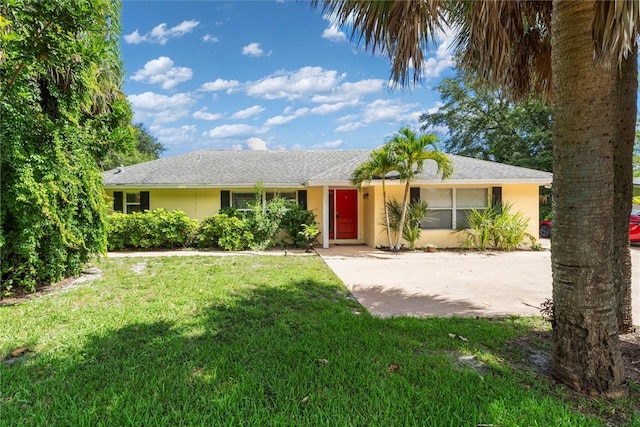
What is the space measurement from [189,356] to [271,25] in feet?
32.9

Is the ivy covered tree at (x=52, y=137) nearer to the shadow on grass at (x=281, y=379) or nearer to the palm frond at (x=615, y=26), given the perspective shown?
the shadow on grass at (x=281, y=379)

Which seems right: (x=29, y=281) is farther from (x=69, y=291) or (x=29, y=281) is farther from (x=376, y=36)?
(x=376, y=36)

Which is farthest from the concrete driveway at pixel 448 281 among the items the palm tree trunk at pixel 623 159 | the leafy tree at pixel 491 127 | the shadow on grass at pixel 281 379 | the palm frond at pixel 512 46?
the leafy tree at pixel 491 127

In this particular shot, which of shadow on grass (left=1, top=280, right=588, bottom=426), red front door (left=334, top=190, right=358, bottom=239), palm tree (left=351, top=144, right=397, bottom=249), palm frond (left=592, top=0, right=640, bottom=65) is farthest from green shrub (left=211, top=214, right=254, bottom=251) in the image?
palm frond (left=592, top=0, right=640, bottom=65)

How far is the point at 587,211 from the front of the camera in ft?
9.20

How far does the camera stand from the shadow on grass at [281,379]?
2.54m

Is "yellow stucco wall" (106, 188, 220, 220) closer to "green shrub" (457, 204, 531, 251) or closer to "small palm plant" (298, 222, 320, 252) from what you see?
"small palm plant" (298, 222, 320, 252)

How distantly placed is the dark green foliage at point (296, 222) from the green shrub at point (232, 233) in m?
1.46

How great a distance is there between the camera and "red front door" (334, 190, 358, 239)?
48.6 ft

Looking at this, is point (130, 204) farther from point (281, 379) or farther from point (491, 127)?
point (491, 127)

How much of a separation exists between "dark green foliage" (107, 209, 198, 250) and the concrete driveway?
5.52 metres

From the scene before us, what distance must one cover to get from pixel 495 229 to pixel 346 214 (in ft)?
19.9

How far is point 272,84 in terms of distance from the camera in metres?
15.8

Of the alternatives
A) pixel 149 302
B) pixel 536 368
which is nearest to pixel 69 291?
pixel 149 302
